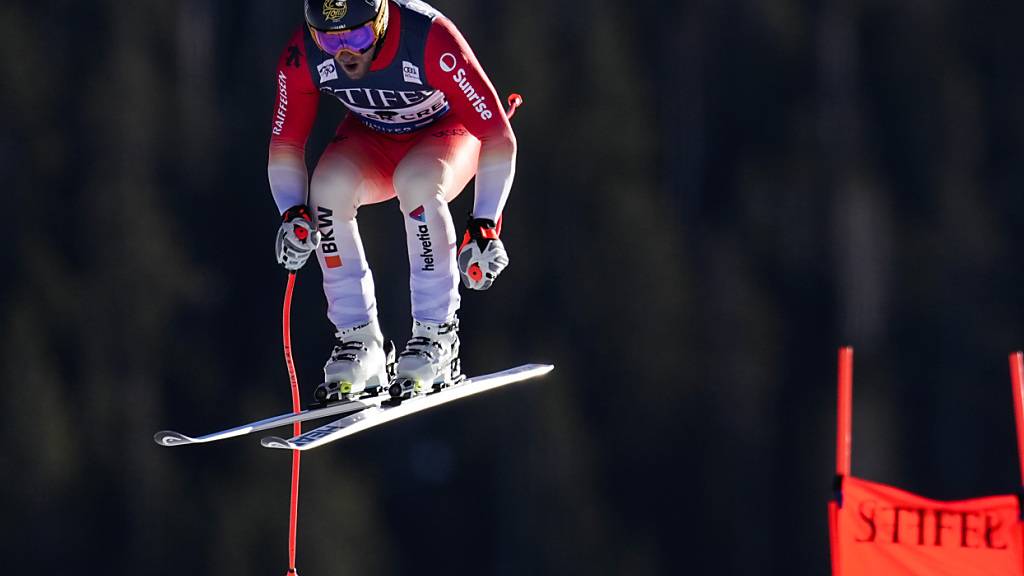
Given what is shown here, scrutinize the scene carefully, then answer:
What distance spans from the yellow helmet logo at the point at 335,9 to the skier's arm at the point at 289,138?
1.28 ft

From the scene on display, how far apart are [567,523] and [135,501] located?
151 inches

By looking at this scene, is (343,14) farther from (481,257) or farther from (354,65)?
(481,257)

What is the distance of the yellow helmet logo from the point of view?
6.46m

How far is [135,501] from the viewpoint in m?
15.9

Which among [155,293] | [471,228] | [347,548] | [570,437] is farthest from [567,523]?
[471,228]

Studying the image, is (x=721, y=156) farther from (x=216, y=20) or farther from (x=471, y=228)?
(x=471, y=228)

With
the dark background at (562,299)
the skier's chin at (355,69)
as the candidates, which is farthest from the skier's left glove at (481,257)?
the dark background at (562,299)

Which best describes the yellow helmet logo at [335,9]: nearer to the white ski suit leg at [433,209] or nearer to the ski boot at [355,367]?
the white ski suit leg at [433,209]

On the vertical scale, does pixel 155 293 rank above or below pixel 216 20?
below

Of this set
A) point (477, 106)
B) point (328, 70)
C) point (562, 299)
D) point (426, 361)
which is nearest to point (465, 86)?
point (477, 106)

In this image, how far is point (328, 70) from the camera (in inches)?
265

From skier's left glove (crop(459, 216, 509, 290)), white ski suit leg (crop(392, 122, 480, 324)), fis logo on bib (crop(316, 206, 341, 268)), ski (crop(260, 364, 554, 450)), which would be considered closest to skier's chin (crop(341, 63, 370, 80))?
white ski suit leg (crop(392, 122, 480, 324))

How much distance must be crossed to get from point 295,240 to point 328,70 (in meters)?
0.66

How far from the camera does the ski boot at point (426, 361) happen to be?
6.86 metres
